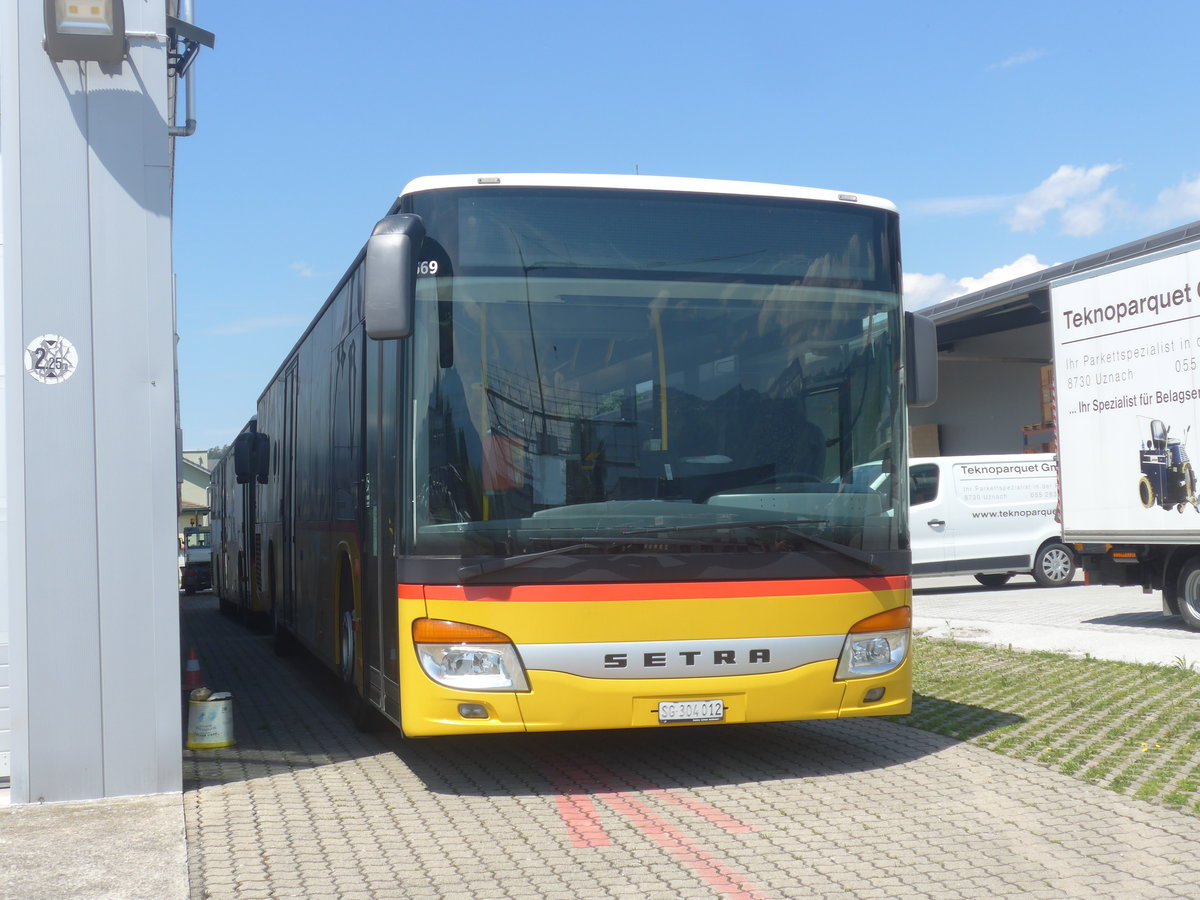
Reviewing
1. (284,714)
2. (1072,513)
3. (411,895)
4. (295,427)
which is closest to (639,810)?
(411,895)

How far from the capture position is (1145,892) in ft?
Answer: 16.3

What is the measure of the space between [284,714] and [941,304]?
22.7 meters

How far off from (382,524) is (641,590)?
5.19 feet

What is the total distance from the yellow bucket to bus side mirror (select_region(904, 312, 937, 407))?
180 inches

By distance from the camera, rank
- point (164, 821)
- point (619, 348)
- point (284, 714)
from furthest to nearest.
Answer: point (284, 714), point (619, 348), point (164, 821)

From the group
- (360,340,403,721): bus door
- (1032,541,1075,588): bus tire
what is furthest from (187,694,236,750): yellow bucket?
(1032,541,1075,588): bus tire

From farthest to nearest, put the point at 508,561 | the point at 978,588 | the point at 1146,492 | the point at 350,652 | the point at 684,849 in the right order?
the point at 978,588 → the point at 1146,492 → the point at 350,652 → the point at 508,561 → the point at 684,849

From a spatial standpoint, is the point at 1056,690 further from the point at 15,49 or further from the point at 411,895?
the point at 15,49

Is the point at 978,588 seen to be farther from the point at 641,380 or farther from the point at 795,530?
the point at 641,380

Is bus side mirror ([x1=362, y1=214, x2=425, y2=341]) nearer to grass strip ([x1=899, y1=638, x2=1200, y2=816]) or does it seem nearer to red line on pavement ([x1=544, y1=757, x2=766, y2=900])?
red line on pavement ([x1=544, y1=757, x2=766, y2=900])

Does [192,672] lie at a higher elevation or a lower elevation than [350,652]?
lower

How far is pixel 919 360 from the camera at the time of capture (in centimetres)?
732

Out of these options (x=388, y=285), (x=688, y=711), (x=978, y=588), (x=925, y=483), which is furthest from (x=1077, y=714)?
(x=978, y=588)

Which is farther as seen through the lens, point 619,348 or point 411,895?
point 619,348
